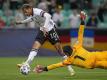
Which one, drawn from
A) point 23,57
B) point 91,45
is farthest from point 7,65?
point 91,45

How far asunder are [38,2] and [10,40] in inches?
140

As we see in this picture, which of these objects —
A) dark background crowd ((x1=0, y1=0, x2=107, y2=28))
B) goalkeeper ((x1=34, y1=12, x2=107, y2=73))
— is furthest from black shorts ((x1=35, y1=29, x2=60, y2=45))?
dark background crowd ((x1=0, y1=0, x2=107, y2=28))

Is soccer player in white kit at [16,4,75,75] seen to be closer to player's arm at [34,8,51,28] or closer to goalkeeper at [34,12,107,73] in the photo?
player's arm at [34,8,51,28]

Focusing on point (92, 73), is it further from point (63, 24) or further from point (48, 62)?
point (63, 24)

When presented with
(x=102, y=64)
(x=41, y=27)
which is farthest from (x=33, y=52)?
(x=102, y=64)

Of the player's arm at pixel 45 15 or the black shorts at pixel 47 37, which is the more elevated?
the player's arm at pixel 45 15

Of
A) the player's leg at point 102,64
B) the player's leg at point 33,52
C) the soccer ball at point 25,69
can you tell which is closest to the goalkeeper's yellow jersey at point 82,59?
the player's leg at point 102,64

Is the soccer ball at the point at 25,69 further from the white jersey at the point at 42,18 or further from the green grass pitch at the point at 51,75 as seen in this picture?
the white jersey at the point at 42,18

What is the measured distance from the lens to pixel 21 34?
2488 centimetres

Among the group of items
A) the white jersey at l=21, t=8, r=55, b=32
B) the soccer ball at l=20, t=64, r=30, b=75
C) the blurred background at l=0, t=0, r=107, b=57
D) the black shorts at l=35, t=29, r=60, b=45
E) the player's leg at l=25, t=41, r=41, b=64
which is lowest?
the blurred background at l=0, t=0, r=107, b=57

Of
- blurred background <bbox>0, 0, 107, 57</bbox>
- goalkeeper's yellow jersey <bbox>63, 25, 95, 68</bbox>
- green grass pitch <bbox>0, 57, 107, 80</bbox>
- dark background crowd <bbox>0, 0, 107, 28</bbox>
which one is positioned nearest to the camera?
goalkeeper's yellow jersey <bbox>63, 25, 95, 68</bbox>

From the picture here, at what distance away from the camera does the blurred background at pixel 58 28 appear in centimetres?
2483

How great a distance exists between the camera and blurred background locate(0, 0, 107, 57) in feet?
81.5

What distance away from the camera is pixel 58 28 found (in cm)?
2506
